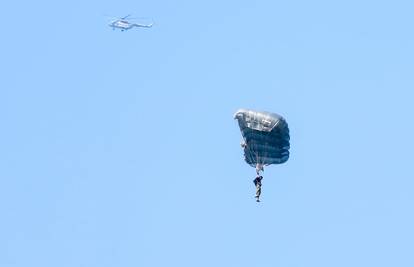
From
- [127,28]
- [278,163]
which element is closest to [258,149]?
[278,163]

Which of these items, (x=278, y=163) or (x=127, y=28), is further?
(x=127, y=28)

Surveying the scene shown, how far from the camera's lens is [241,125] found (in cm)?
9369

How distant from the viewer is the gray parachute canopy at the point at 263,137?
9119cm

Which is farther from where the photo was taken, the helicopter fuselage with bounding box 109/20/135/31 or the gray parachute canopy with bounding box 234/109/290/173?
the helicopter fuselage with bounding box 109/20/135/31

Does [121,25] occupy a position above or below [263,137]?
above

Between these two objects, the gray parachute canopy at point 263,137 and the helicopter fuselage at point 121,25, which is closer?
the gray parachute canopy at point 263,137

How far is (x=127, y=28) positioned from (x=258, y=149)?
2526 inches

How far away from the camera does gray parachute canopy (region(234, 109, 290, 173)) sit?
9119 centimetres

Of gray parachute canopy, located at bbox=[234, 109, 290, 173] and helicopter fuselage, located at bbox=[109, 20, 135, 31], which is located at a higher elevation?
helicopter fuselage, located at bbox=[109, 20, 135, 31]

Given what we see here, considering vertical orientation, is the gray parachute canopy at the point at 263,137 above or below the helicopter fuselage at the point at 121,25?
below

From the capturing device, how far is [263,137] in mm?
92438

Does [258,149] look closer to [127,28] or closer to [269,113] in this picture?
[269,113]

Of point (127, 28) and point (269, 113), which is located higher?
point (127, 28)

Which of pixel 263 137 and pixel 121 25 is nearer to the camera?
pixel 263 137
